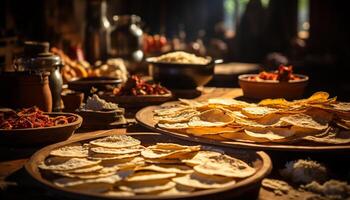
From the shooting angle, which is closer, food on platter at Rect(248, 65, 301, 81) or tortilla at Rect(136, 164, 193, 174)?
tortilla at Rect(136, 164, 193, 174)

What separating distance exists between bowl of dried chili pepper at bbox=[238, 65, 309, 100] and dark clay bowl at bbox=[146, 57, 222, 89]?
0.45 meters

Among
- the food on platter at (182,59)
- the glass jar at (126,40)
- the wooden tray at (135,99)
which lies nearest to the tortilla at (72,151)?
the wooden tray at (135,99)

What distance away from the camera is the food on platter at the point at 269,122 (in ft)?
8.11

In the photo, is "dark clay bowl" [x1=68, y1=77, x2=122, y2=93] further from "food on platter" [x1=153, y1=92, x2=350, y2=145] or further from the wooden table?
"food on platter" [x1=153, y1=92, x2=350, y2=145]

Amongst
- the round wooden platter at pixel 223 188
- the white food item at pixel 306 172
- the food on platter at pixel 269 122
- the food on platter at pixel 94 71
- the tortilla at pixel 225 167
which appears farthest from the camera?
the food on platter at pixel 94 71

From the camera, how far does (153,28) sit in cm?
1156

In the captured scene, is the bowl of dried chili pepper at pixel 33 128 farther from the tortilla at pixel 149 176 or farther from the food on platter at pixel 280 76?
the food on platter at pixel 280 76

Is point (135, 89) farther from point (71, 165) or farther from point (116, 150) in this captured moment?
point (71, 165)

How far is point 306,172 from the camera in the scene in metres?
2.12

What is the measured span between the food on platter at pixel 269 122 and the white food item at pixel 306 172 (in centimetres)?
27

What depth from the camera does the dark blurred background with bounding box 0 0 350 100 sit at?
26.9 ft

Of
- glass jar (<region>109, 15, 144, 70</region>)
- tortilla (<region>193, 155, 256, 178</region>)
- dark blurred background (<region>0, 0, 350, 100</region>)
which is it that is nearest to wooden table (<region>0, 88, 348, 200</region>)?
tortilla (<region>193, 155, 256, 178</region>)

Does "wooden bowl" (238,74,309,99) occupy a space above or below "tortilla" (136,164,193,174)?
above

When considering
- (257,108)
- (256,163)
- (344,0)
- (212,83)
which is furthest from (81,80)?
(344,0)
